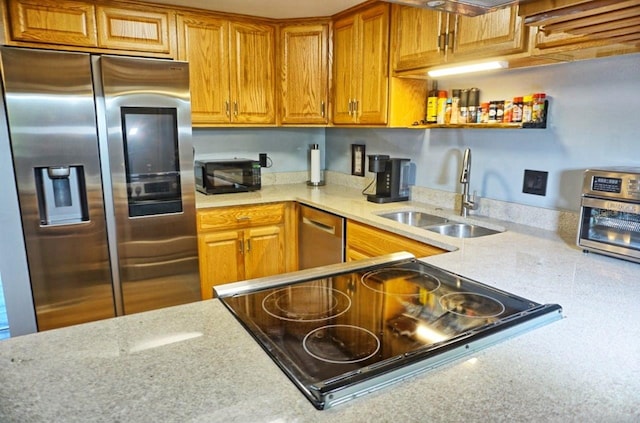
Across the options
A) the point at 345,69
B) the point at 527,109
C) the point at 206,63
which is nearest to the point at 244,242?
the point at 206,63

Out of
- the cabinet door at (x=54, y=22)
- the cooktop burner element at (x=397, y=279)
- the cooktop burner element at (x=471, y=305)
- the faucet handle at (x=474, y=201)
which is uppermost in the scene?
the cabinet door at (x=54, y=22)

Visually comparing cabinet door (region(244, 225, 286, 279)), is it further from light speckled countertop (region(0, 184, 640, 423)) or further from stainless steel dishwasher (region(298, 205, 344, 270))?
light speckled countertop (region(0, 184, 640, 423))

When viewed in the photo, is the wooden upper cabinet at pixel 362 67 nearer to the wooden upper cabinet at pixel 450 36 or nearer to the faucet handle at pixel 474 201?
the wooden upper cabinet at pixel 450 36

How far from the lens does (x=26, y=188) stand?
7.06 feet

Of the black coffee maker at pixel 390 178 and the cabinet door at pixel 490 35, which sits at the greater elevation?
the cabinet door at pixel 490 35

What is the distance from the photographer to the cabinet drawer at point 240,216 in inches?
107

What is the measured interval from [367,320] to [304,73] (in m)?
2.40

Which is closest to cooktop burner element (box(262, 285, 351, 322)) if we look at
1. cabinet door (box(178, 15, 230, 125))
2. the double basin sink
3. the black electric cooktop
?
the black electric cooktop

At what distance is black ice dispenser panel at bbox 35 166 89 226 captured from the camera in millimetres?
2188

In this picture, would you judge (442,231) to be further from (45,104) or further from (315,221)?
(45,104)

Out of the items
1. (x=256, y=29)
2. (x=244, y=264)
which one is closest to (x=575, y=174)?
(x=244, y=264)

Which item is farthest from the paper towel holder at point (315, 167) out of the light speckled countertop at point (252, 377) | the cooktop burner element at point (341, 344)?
the cooktop burner element at point (341, 344)

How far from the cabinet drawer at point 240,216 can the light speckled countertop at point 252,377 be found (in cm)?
164

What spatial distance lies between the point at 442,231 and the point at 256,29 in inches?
74.9
